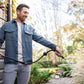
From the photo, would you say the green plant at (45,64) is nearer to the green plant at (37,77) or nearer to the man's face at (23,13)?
the green plant at (37,77)

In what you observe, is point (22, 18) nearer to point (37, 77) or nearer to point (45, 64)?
point (37, 77)

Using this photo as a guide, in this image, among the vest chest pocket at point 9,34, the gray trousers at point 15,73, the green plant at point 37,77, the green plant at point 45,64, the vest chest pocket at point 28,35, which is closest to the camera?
the gray trousers at point 15,73

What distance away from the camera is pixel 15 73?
227 cm

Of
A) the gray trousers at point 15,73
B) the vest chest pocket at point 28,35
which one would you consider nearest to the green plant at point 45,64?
the vest chest pocket at point 28,35

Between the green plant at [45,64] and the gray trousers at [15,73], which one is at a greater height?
the gray trousers at [15,73]

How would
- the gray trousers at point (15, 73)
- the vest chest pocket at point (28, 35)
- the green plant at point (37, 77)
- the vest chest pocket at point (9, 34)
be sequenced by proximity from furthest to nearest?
1. the green plant at point (37, 77)
2. the vest chest pocket at point (28, 35)
3. the vest chest pocket at point (9, 34)
4. the gray trousers at point (15, 73)

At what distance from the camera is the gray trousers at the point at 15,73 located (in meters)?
2.21

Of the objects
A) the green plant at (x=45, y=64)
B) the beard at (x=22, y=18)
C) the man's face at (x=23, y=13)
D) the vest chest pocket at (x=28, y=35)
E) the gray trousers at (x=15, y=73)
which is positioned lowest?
the green plant at (x=45, y=64)

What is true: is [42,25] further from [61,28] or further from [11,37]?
[11,37]

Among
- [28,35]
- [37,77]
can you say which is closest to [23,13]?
[28,35]

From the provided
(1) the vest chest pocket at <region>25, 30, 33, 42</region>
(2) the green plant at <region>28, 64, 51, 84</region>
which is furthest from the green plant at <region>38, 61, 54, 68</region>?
(1) the vest chest pocket at <region>25, 30, 33, 42</region>

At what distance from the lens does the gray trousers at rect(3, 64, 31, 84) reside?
221 centimetres

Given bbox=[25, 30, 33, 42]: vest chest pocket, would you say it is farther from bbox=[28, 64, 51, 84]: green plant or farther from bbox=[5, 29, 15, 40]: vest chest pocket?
bbox=[28, 64, 51, 84]: green plant

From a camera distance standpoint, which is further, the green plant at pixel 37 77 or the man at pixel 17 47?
the green plant at pixel 37 77
